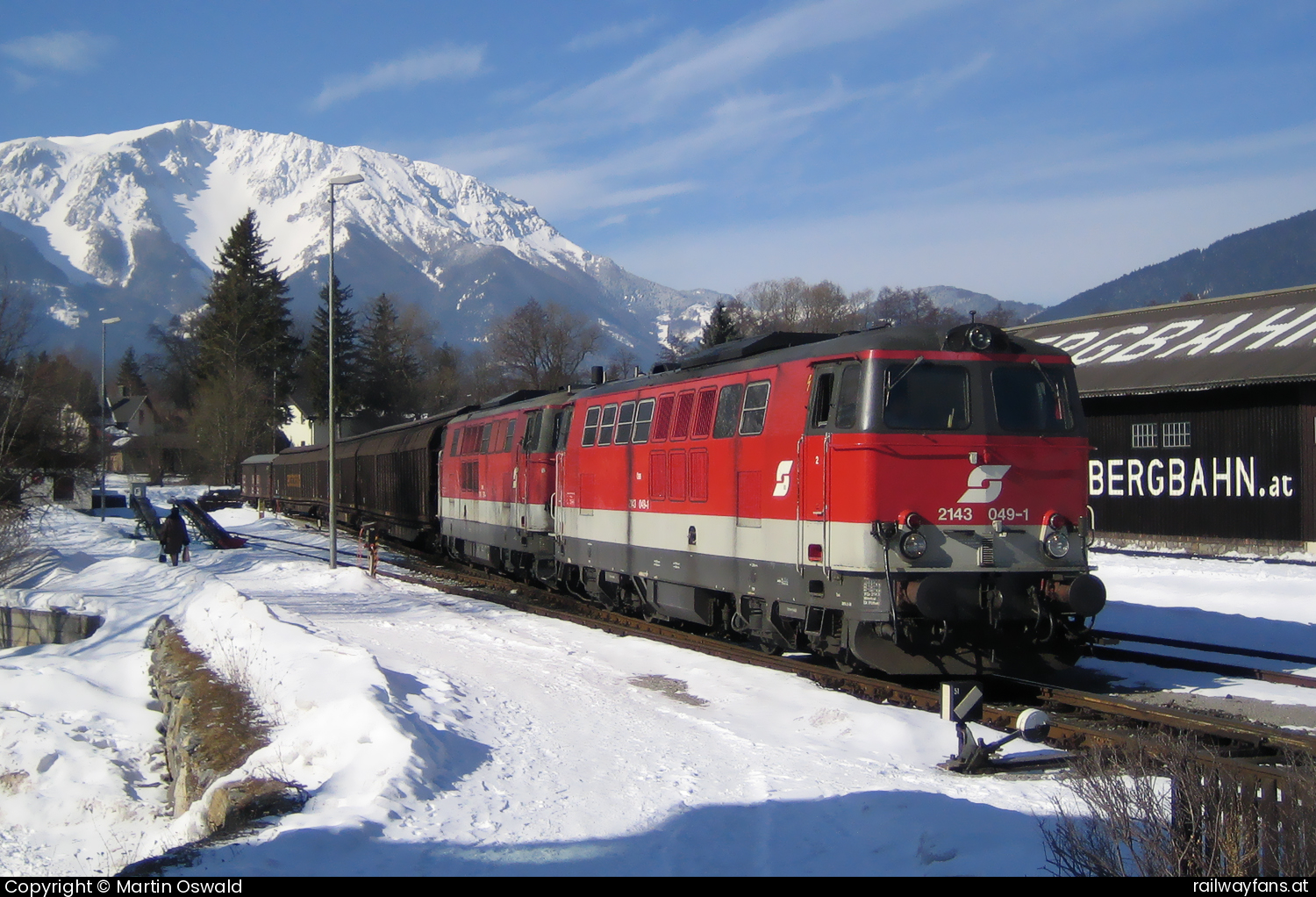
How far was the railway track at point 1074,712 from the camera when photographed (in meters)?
7.68

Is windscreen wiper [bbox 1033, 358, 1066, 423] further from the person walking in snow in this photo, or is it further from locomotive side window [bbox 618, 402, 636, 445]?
the person walking in snow

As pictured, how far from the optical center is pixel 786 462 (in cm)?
1048

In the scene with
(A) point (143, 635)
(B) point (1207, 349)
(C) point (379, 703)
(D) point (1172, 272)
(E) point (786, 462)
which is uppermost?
(D) point (1172, 272)

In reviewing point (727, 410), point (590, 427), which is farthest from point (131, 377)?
point (727, 410)

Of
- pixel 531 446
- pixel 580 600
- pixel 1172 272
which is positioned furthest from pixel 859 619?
pixel 1172 272

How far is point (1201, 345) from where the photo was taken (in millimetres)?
25750

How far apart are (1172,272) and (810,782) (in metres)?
211

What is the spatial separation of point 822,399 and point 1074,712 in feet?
12.8

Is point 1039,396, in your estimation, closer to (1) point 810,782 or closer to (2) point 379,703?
(1) point 810,782

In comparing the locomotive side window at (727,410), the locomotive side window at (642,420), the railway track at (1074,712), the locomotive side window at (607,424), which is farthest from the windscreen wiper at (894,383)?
the locomotive side window at (607,424)

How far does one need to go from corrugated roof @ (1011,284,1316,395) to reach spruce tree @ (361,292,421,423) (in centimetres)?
5852

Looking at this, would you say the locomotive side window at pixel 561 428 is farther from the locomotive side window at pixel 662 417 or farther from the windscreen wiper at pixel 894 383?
the windscreen wiper at pixel 894 383

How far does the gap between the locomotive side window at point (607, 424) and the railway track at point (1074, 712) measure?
2812mm

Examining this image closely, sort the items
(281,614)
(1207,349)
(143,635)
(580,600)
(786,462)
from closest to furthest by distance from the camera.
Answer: (786,462)
(281,614)
(580,600)
(143,635)
(1207,349)
